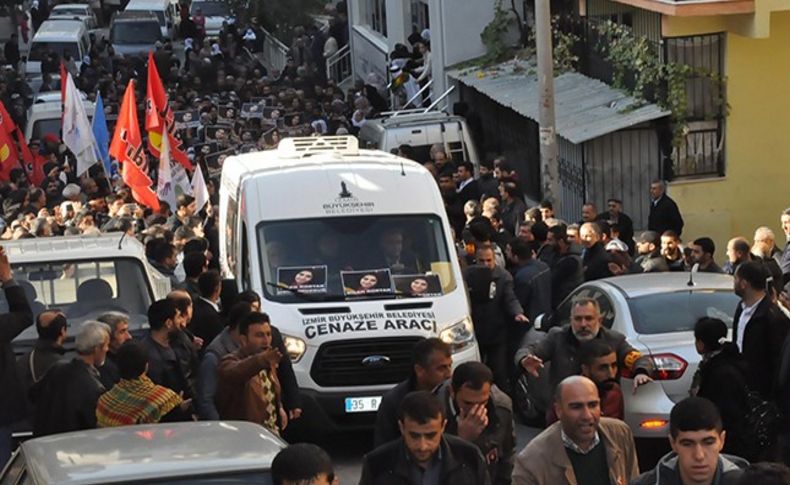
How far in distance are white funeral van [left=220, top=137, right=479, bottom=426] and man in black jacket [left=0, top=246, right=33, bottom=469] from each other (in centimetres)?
254

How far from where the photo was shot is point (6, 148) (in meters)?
24.4

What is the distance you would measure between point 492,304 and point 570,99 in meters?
11.2

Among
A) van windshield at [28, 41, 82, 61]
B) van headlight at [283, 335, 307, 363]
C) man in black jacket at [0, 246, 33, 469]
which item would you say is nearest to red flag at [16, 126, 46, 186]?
van headlight at [283, 335, 307, 363]

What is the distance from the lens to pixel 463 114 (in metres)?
29.2

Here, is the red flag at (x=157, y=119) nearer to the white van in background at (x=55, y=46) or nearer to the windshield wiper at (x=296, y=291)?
the windshield wiper at (x=296, y=291)

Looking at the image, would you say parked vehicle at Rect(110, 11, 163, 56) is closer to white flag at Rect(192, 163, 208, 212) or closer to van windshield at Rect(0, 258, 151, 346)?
white flag at Rect(192, 163, 208, 212)

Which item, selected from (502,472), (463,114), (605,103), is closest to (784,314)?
(502,472)

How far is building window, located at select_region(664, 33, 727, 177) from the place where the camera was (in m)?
22.3

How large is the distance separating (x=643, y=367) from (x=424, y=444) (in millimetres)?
3416

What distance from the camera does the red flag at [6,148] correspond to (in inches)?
955

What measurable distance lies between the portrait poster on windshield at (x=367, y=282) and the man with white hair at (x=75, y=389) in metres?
3.52

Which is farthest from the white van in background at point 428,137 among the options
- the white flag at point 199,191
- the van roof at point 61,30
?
the van roof at point 61,30

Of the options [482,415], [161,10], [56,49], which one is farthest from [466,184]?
[161,10]

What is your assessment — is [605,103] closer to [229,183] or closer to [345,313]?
[229,183]
